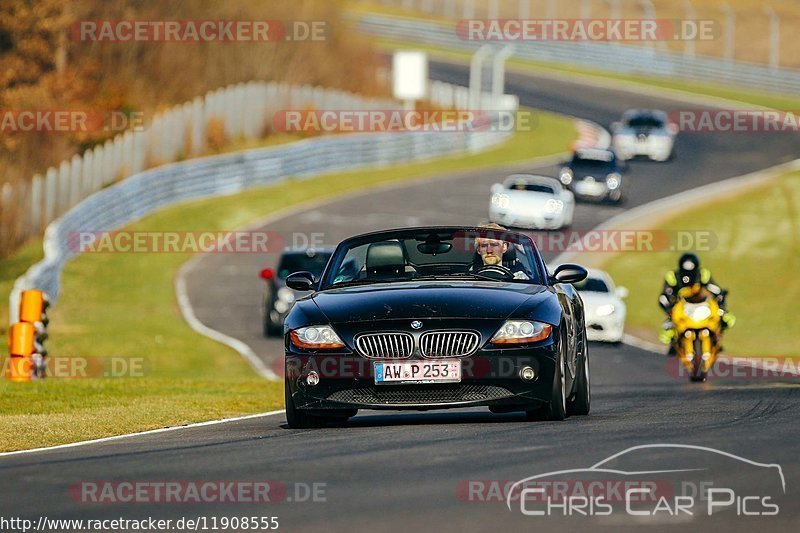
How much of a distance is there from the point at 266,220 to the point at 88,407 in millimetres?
26373

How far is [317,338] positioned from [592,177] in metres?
33.7

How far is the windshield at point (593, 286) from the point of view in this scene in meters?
25.9

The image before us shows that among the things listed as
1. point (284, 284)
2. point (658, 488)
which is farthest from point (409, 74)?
point (658, 488)

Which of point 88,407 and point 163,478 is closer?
point 163,478

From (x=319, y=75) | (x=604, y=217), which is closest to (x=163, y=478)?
(x=604, y=217)

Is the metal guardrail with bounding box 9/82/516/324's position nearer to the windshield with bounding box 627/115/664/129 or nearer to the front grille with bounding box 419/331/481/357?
the windshield with bounding box 627/115/664/129

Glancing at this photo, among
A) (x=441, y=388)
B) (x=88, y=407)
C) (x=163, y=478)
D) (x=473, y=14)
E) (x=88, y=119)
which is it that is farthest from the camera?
(x=473, y=14)

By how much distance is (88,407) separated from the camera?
14.0 metres

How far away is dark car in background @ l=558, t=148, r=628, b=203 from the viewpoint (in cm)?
4359

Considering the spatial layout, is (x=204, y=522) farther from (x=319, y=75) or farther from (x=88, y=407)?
(x=319, y=75)

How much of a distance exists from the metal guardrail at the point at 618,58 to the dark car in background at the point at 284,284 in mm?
48175

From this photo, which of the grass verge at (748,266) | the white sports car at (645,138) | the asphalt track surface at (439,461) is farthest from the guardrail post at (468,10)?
the asphalt track surface at (439,461)

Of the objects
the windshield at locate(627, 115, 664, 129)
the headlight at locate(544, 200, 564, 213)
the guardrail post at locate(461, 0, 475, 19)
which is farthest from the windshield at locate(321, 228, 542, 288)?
the guardrail post at locate(461, 0, 475, 19)

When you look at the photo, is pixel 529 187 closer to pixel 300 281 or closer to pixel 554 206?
pixel 554 206
